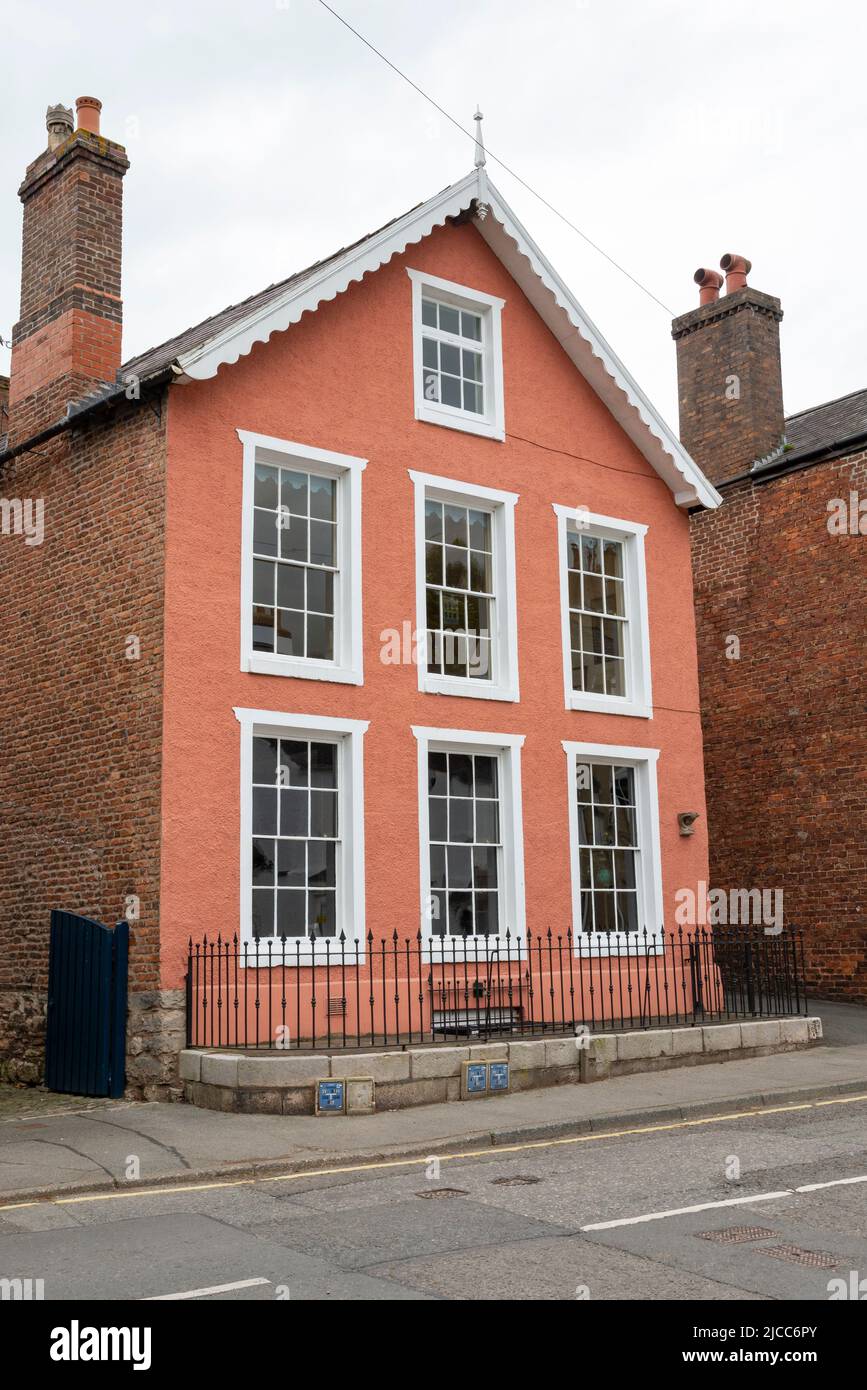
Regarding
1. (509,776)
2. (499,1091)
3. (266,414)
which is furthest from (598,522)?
(499,1091)

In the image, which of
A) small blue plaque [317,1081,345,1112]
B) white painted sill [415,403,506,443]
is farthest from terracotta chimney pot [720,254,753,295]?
small blue plaque [317,1081,345,1112]

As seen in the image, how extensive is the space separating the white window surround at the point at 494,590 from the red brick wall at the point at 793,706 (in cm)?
611

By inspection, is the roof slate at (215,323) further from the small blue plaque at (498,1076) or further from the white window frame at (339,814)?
the small blue plaque at (498,1076)

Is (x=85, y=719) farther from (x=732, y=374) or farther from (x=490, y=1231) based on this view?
(x=732, y=374)

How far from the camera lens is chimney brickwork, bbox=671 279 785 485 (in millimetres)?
22328

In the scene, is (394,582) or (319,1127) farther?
(394,582)

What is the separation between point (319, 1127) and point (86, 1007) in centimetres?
348

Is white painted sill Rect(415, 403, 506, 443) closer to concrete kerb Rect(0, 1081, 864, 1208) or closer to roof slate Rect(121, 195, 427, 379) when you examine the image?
roof slate Rect(121, 195, 427, 379)

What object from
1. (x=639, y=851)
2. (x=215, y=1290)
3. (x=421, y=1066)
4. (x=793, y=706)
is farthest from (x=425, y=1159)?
(x=793, y=706)

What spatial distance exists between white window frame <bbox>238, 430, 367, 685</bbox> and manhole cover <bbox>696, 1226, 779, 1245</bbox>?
→ 8220 millimetres

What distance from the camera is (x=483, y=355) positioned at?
17.2 m

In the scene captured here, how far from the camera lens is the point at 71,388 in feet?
50.4

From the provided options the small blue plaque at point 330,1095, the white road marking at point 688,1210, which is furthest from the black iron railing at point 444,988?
the white road marking at point 688,1210

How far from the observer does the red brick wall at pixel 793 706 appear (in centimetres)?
1950
